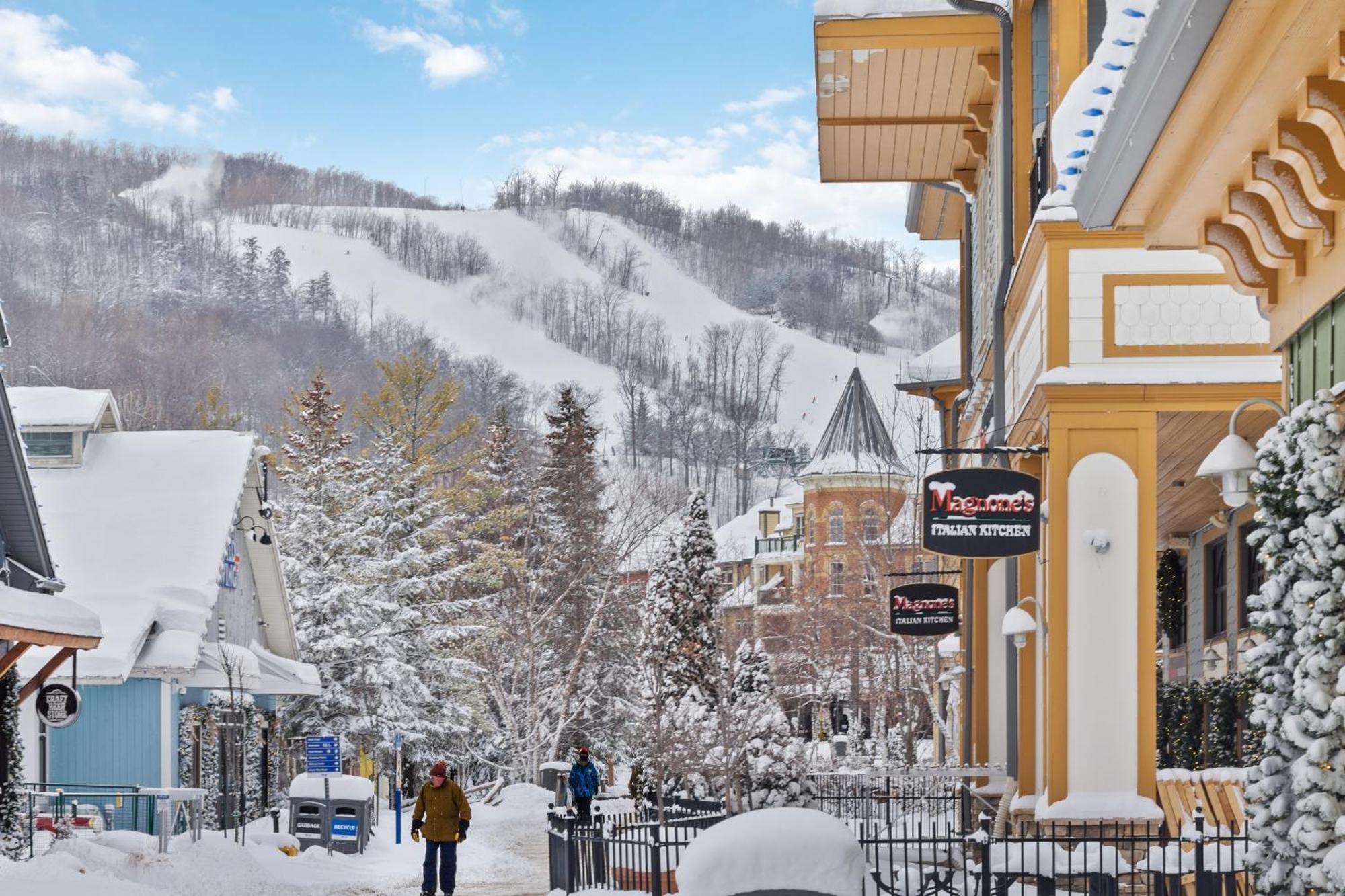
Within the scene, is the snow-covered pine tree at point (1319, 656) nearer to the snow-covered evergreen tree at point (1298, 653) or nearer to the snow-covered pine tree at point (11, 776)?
the snow-covered evergreen tree at point (1298, 653)

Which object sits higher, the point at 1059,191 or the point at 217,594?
the point at 1059,191

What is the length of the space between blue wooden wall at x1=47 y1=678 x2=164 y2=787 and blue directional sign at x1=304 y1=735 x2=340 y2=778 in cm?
242

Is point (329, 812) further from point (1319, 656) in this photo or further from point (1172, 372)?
point (1319, 656)

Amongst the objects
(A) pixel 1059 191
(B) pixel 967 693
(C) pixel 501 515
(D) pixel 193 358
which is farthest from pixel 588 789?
(D) pixel 193 358

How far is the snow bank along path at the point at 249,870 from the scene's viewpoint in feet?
56.3

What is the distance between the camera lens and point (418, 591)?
44.8 m

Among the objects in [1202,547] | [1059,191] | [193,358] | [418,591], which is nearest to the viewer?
[1059,191]

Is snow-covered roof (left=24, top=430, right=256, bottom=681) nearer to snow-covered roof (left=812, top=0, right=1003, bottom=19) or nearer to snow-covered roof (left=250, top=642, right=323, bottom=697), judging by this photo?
snow-covered roof (left=250, top=642, right=323, bottom=697)

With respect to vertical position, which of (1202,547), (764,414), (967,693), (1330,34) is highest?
(764,414)

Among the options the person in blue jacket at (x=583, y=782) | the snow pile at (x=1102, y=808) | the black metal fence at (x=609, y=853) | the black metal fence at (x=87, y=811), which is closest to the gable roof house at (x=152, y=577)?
the black metal fence at (x=87, y=811)

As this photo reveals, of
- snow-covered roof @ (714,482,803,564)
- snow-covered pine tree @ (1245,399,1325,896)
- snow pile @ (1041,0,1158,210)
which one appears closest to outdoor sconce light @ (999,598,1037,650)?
snow pile @ (1041,0,1158,210)

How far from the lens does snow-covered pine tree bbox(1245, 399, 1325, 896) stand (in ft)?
22.7

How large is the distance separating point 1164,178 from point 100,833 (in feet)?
58.6

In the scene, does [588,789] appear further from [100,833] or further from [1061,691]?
[1061,691]
